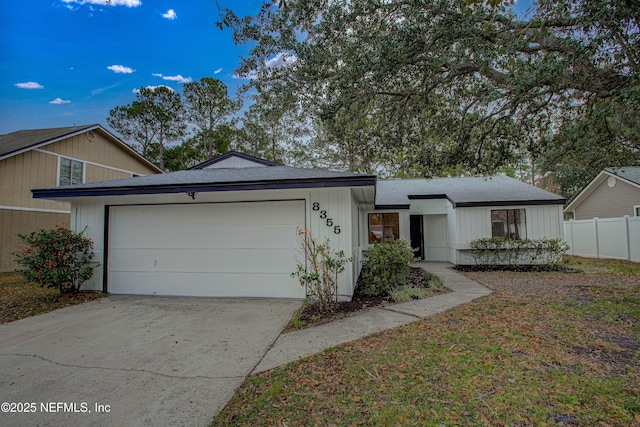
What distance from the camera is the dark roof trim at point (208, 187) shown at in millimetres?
5578

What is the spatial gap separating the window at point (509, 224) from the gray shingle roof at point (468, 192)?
1.40 feet

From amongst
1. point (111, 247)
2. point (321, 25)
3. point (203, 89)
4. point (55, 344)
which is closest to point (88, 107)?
point (203, 89)

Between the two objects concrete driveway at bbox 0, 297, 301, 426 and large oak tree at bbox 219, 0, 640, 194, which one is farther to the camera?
large oak tree at bbox 219, 0, 640, 194

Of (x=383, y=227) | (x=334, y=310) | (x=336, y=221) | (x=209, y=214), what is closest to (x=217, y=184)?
(x=209, y=214)

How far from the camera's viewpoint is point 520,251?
10523mm

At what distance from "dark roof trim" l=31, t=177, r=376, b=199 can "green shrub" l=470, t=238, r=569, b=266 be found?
6.99m

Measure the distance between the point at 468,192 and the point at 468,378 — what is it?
34.9 ft

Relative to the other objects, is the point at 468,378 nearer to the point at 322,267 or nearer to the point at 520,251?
the point at 322,267

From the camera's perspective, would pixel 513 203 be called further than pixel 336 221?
Yes

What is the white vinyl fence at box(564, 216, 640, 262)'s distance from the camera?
11461mm

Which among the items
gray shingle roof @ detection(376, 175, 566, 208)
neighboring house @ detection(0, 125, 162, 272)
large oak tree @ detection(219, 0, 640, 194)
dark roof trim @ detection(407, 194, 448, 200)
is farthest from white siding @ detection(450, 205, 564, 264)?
neighboring house @ detection(0, 125, 162, 272)

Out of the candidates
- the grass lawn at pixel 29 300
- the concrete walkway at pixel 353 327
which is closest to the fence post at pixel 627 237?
the concrete walkway at pixel 353 327

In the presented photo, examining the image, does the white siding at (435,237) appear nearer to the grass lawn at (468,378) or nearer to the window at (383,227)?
the window at (383,227)

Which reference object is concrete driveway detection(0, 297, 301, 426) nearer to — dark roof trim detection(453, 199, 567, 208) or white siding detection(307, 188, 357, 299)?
white siding detection(307, 188, 357, 299)
